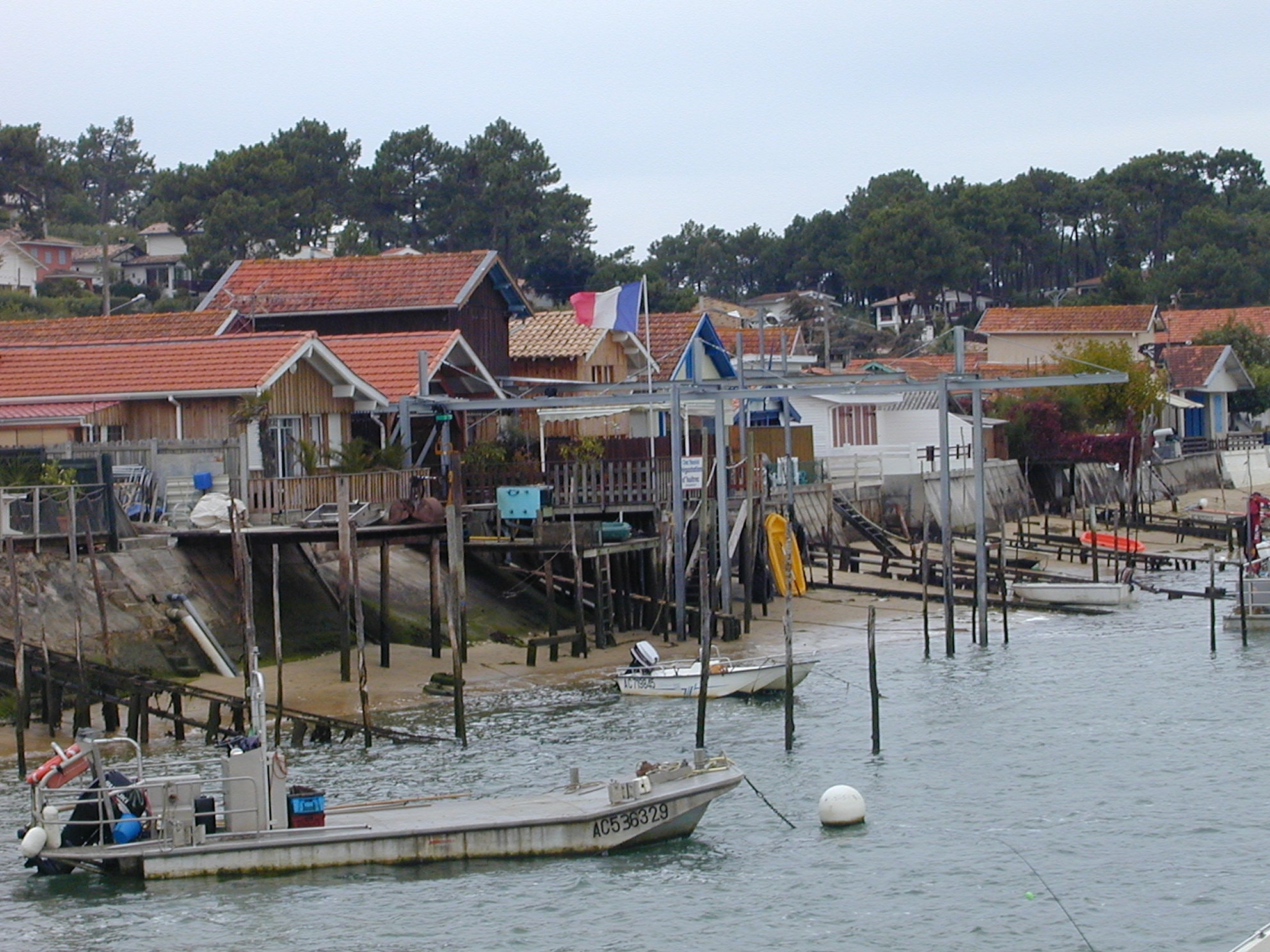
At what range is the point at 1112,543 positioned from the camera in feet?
197

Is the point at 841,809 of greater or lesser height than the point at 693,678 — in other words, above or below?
below

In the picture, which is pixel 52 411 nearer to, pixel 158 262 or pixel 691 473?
pixel 691 473

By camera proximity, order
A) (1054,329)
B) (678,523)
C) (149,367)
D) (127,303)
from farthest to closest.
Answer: (1054,329) < (127,303) < (678,523) < (149,367)

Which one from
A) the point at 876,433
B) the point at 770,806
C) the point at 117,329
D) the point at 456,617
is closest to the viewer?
the point at 770,806

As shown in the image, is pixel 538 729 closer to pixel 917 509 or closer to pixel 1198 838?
pixel 1198 838

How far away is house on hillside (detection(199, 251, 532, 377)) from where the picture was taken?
4950 cm

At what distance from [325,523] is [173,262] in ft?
276

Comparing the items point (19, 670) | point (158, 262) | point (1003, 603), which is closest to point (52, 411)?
point (19, 670)

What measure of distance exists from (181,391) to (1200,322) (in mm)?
80771

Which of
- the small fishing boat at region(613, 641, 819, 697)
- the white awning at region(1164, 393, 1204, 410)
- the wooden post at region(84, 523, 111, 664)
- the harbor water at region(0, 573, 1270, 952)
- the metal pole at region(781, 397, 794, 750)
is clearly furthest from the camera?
the white awning at region(1164, 393, 1204, 410)

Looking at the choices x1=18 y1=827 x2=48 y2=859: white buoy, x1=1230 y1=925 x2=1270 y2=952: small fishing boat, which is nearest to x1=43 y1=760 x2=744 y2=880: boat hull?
x1=18 y1=827 x2=48 y2=859: white buoy

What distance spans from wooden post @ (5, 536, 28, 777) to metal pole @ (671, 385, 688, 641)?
15.9 m

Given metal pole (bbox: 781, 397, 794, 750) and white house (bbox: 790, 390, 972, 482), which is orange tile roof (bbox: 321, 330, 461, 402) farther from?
white house (bbox: 790, 390, 972, 482)

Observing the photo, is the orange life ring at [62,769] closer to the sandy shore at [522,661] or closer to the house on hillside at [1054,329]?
the sandy shore at [522,661]
